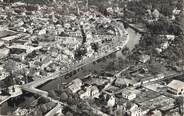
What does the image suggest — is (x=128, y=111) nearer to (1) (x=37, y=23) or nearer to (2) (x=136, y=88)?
(2) (x=136, y=88)

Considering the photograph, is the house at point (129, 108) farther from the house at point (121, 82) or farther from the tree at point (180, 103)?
the house at point (121, 82)

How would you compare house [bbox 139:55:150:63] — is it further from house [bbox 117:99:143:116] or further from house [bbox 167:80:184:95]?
house [bbox 117:99:143:116]

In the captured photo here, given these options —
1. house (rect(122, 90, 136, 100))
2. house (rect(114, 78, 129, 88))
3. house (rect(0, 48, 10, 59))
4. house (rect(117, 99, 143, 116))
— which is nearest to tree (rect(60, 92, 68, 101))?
house (rect(117, 99, 143, 116))

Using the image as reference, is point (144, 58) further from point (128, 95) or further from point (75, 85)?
point (75, 85)

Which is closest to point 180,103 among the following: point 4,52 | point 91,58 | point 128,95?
point 128,95

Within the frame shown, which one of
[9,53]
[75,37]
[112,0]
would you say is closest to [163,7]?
[112,0]

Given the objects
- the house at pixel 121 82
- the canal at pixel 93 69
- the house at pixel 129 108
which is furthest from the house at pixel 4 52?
the house at pixel 129 108

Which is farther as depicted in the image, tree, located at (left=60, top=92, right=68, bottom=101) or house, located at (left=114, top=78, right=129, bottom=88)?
house, located at (left=114, top=78, right=129, bottom=88)
